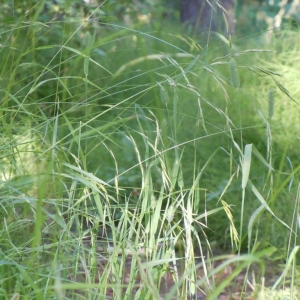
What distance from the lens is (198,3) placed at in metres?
5.96

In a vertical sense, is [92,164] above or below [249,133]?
below

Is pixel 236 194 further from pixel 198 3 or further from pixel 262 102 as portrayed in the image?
pixel 198 3

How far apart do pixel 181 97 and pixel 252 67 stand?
8.13 ft

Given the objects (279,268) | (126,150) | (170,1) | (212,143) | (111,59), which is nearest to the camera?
(279,268)

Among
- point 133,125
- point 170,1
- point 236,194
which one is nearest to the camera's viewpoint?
point 236,194

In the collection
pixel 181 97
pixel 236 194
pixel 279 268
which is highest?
pixel 181 97

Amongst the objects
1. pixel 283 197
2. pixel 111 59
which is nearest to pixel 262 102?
pixel 283 197

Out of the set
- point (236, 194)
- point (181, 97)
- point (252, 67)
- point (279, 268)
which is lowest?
point (279, 268)

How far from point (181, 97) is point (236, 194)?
92cm

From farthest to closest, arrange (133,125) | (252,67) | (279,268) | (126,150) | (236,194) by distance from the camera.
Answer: (133,125), (126,150), (236,194), (279,268), (252,67)

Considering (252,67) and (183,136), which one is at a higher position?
(252,67)

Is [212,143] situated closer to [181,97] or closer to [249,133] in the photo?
[249,133]

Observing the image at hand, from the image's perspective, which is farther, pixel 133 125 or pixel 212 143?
pixel 133 125

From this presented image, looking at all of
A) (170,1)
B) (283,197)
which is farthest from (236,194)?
(170,1)
